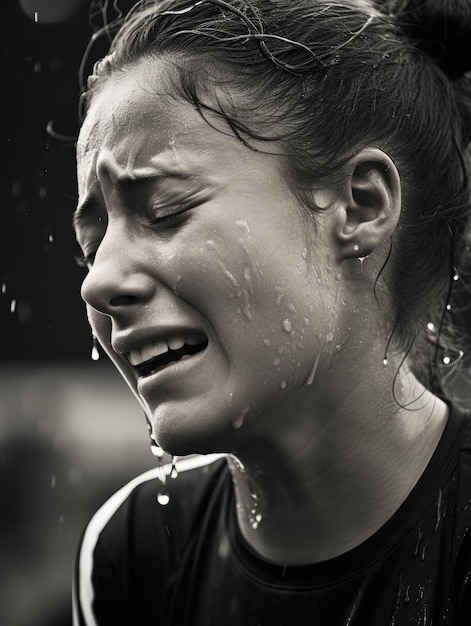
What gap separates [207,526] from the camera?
223cm

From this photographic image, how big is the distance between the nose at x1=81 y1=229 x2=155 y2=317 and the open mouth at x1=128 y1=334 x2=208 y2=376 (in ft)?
0.31

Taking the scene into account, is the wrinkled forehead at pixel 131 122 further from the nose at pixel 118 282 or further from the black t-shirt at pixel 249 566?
the black t-shirt at pixel 249 566

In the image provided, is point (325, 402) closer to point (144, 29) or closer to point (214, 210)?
point (214, 210)

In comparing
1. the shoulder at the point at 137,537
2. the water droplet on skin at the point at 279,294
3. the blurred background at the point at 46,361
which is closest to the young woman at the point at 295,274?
the water droplet on skin at the point at 279,294

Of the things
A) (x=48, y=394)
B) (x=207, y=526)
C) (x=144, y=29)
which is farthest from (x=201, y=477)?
(x=48, y=394)

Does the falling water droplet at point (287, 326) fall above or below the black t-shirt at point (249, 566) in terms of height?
above

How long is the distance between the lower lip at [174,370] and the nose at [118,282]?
0.46ft

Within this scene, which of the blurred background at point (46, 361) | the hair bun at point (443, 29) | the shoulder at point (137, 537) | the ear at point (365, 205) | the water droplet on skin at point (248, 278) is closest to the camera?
the water droplet on skin at point (248, 278)

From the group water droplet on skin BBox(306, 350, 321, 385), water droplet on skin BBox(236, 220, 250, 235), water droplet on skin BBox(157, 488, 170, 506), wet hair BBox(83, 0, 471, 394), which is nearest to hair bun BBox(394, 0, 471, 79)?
wet hair BBox(83, 0, 471, 394)

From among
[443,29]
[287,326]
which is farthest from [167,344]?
[443,29]

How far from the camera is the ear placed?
1.90 meters

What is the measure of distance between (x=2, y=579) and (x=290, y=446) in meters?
2.72

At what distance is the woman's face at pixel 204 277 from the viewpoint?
69.8 inches

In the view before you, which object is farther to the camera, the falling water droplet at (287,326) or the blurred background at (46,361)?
the blurred background at (46,361)
